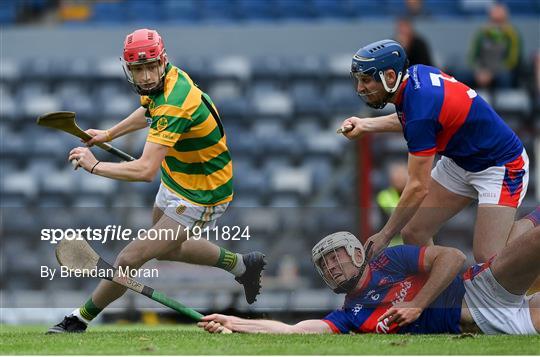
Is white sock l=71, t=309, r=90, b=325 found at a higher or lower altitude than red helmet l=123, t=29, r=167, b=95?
lower

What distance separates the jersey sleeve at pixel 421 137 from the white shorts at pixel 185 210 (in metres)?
1.35

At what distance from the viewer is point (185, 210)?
6.71m

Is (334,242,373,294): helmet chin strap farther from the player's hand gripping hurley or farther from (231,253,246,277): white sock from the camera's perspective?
the player's hand gripping hurley

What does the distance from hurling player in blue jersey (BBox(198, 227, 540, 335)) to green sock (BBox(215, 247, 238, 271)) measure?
823 millimetres

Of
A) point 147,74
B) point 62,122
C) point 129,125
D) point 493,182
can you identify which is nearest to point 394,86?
point 493,182

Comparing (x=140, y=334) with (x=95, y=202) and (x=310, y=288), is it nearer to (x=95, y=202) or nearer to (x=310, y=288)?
(x=310, y=288)

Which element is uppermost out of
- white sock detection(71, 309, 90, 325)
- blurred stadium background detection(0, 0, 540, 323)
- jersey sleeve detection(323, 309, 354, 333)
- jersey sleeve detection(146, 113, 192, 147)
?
jersey sleeve detection(146, 113, 192, 147)

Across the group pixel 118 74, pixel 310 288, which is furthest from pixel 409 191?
pixel 118 74

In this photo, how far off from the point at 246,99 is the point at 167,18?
1.78m

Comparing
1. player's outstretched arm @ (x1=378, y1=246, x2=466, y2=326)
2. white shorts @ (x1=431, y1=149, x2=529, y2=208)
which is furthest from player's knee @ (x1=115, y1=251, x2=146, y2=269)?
white shorts @ (x1=431, y1=149, x2=529, y2=208)

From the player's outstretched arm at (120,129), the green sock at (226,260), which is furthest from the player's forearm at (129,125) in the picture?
the green sock at (226,260)

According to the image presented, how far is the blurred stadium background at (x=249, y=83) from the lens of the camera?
12.0m

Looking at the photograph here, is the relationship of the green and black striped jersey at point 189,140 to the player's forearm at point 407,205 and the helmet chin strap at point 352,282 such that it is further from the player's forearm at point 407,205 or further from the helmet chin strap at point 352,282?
the player's forearm at point 407,205

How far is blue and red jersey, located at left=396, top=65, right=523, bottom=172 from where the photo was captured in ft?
20.3
